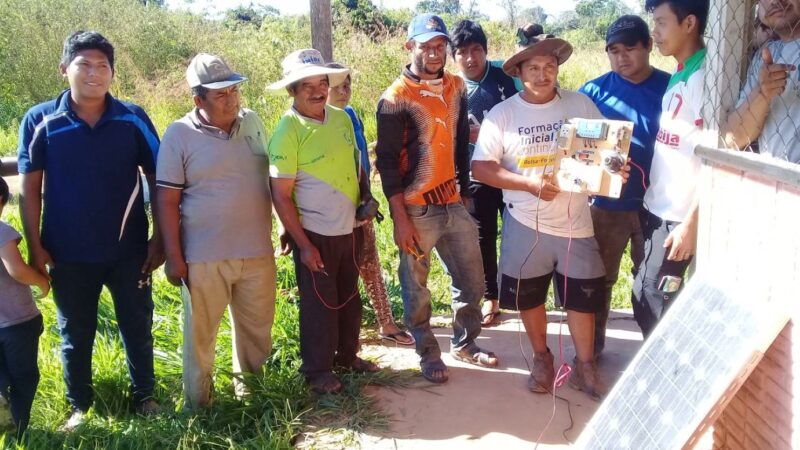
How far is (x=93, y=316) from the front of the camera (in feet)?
10.4

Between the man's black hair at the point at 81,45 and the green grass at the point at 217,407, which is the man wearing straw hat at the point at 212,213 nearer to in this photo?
the green grass at the point at 217,407

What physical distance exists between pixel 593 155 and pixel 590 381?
3.88ft

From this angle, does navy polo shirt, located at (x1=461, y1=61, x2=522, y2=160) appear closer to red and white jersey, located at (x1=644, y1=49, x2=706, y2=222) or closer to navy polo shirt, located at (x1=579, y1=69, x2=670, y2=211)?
navy polo shirt, located at (x1=579, y1=69, x2=670, y2=211)

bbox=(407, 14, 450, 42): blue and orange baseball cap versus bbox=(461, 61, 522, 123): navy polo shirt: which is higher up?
bbox=(407, 14, 450, 42): blue and orange baseball cap

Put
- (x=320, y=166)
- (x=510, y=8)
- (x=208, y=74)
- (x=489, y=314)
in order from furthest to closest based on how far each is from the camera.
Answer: (x=510, y=8)
(x=489, y=314)
(x=320, y=166)
(x=208, y=74)

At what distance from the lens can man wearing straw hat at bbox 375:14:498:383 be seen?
321 cm

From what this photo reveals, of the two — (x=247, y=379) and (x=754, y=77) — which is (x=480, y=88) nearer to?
(x=754, y=77)

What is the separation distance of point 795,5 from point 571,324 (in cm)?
165

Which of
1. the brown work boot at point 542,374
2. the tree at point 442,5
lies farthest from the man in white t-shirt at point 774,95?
the tree at point 442,5

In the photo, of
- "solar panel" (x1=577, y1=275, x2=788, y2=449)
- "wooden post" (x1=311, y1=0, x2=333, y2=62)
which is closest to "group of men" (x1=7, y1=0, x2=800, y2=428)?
"solar panel" (x1=577, y1=275, x2=788, y2=449)

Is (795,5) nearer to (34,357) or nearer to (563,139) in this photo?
(563,139)

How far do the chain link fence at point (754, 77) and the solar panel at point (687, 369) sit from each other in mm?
598

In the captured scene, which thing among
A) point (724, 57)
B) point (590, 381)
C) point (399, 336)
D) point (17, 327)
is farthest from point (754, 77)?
point (17, 327)

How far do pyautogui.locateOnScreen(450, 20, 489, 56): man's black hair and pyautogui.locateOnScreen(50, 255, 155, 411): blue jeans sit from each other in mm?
2172
